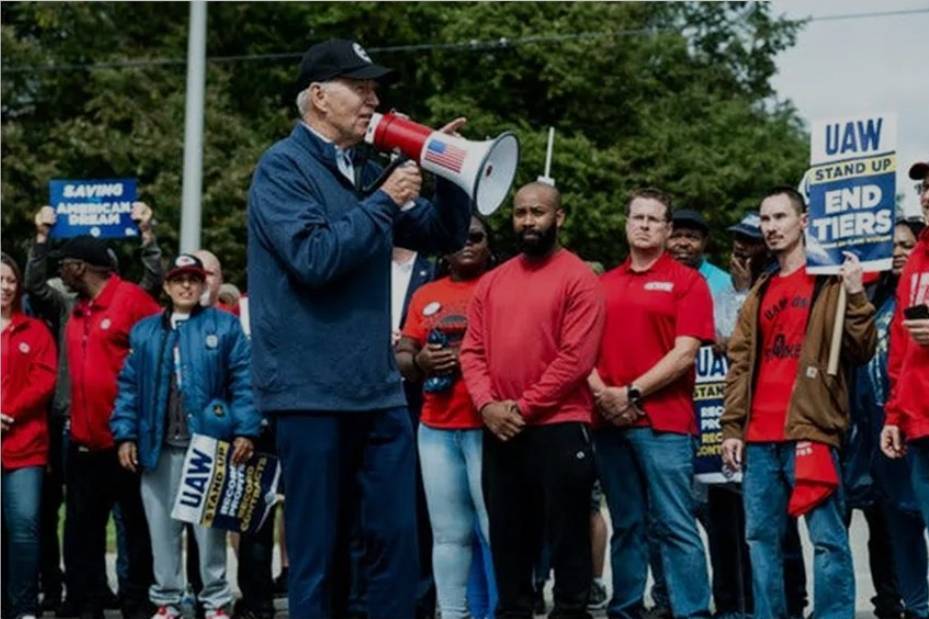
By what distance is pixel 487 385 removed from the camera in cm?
1050

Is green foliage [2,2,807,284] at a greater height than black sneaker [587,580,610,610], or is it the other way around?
green foliage [2,2,807,284]

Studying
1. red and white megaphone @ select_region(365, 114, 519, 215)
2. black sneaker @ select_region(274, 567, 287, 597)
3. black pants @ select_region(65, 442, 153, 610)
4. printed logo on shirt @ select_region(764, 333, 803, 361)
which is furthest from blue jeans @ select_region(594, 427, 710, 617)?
black sneaker @ select_region(274, 567, 287, 597)

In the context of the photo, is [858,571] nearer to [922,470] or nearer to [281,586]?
[281,586]

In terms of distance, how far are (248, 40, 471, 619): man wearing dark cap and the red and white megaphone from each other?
6 cm

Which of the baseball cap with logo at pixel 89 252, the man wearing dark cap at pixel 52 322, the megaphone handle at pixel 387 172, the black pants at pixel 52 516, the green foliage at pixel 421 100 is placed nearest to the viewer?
the megaphone handle at pixel 387 172

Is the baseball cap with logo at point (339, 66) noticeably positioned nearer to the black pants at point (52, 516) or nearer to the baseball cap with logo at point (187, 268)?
the baseball cap with logo at point (187, 268)

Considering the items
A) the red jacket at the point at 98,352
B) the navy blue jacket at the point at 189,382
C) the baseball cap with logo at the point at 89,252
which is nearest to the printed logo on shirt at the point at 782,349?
the navy blue jacket at the point at 189,382

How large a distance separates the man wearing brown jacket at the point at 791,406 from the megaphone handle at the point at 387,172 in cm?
320

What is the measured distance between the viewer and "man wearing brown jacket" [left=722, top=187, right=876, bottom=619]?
991 cm

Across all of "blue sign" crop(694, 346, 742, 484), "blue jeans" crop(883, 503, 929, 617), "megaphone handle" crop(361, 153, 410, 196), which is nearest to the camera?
"megaphone handle" crop(361, 153, 410, 196)

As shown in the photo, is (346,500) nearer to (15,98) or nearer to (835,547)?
(835,547)

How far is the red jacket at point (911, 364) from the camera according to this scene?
30.3 ft

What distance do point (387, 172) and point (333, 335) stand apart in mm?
565

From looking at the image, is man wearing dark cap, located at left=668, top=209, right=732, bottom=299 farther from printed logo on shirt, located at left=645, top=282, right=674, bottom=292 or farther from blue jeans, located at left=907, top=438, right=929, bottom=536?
blue jeans, located at left=907, top=438, right=929, bottom=536
